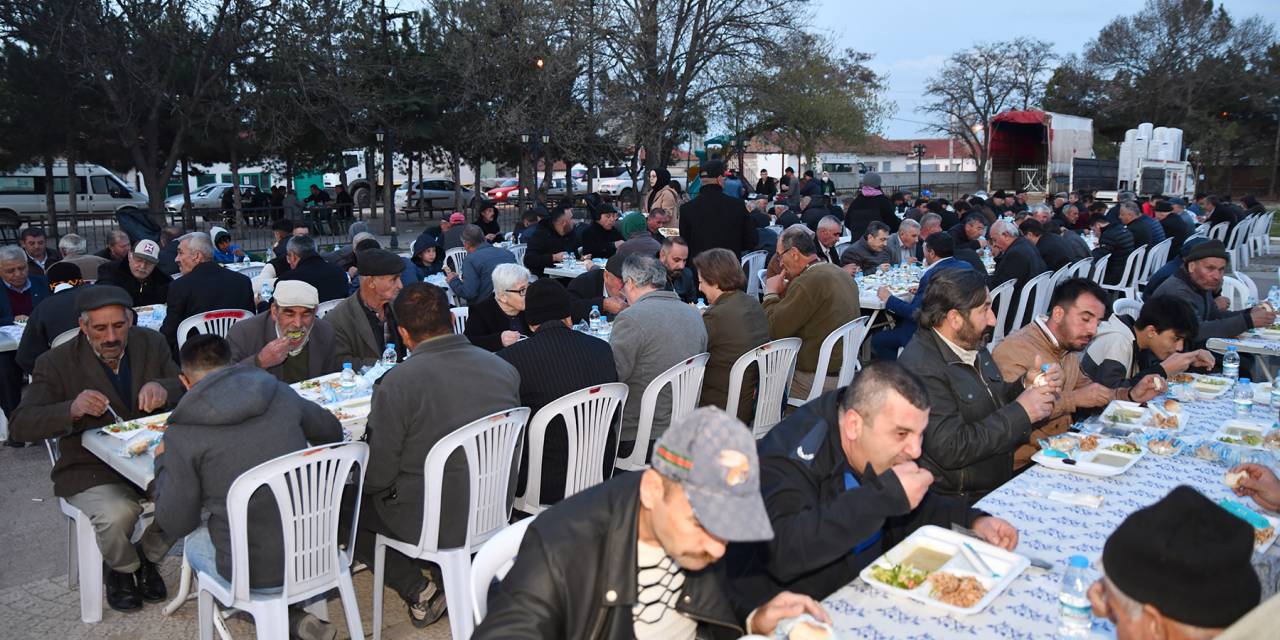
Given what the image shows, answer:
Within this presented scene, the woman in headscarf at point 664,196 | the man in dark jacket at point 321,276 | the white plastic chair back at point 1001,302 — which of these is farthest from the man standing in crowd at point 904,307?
the man in dark jacket at point 321,276

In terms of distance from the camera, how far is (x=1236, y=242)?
652 inches

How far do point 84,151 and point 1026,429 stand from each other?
2813 centimetres

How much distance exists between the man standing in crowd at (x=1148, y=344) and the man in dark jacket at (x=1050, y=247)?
15.7ft

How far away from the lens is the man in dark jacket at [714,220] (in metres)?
9.20

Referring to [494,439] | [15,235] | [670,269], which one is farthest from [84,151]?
[494,439]

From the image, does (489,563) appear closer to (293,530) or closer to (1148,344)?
(293,530)

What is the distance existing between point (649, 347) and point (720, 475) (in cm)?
314

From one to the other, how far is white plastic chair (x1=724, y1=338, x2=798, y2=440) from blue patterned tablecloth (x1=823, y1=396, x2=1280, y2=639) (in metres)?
1.88

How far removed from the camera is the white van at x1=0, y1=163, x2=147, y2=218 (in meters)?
26.8

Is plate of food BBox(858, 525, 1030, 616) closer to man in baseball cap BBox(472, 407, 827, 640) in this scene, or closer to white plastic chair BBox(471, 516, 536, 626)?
man in baseball cap BBox(472, 407, 827, 640)

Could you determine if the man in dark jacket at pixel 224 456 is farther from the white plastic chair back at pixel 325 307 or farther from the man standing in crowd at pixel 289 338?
the white plastic chair back at pixel 325 307

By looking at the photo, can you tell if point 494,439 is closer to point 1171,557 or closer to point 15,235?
point 1171,557

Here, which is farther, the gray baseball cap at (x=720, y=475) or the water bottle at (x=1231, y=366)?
the water bottle at (x=1231, y=366)

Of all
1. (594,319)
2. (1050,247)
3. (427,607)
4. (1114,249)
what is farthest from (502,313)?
(1114,249)
